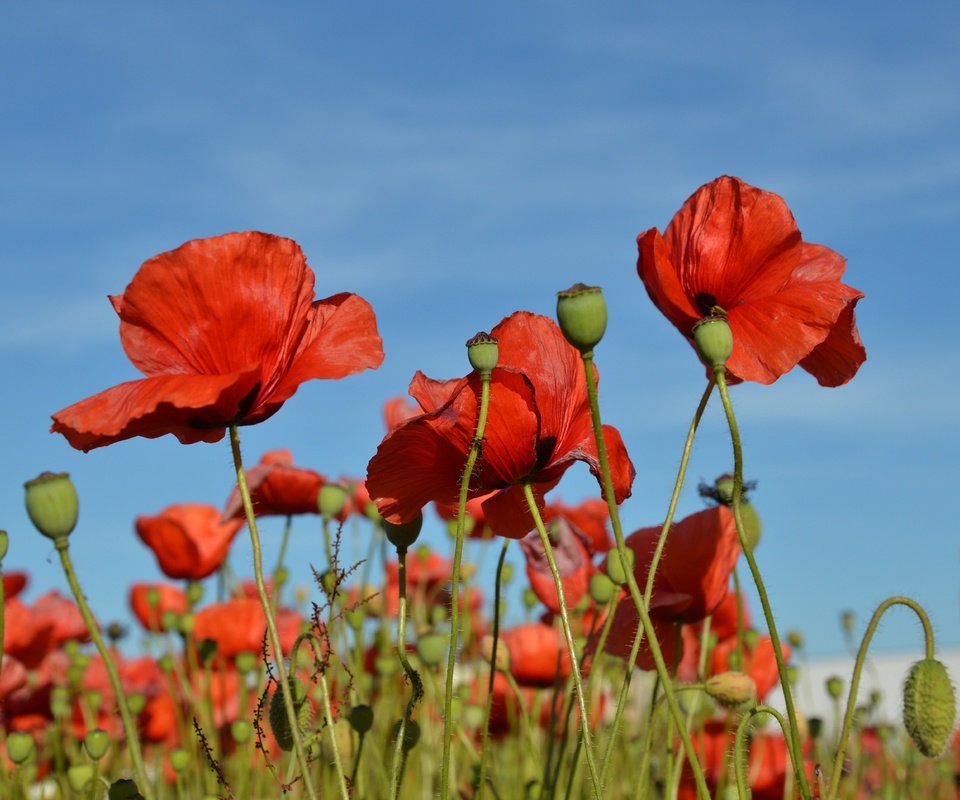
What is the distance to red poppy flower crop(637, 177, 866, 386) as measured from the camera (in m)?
1.47

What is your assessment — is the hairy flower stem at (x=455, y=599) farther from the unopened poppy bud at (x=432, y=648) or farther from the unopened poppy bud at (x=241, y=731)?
the unopened poppy bud at (x=241, y=731)

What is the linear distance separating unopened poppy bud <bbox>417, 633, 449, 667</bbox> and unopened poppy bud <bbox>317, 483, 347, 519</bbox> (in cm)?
25

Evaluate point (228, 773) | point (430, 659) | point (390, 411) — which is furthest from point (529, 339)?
point (390, 411)

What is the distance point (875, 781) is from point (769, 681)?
2.01m

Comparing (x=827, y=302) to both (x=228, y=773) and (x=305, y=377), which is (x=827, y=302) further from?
(x=228, y=773)

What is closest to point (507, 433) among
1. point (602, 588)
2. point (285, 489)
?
point (602, 588)

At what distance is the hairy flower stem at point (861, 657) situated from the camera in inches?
50.0

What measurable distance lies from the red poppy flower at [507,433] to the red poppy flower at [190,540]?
1.87m

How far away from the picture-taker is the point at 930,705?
4.67 feet

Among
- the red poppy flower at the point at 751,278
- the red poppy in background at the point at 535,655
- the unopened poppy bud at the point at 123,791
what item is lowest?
the unopened poppy bud at the point at 123,791

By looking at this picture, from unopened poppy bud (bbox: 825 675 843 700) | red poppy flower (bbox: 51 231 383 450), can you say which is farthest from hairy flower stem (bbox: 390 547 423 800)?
unopened poppy bud (bbox: 825 675 843 700)

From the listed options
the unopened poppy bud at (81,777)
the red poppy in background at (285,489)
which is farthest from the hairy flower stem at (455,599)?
the red poppy in background at (285,489)

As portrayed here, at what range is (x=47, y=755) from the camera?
280 cm

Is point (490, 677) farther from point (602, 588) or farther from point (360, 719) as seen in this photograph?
point (602, 588)
